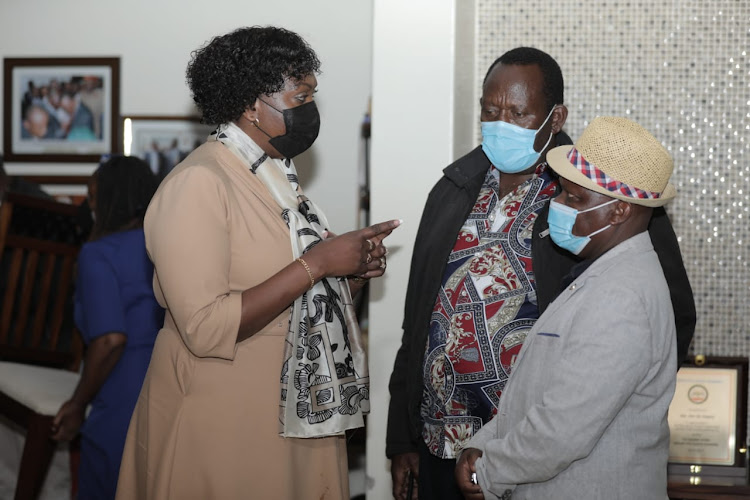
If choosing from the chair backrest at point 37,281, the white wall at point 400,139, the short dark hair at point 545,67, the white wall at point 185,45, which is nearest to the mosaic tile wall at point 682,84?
the white wall at point 400,139

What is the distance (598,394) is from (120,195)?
77.7 inches

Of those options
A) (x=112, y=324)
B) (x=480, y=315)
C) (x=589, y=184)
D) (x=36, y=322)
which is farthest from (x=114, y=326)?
(x=589, y=184)

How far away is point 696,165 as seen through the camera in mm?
2811

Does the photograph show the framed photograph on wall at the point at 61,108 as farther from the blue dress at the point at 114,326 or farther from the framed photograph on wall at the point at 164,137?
the blue dress at the point at 114,326

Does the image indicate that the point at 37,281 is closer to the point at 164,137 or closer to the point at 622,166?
the point at 164,137

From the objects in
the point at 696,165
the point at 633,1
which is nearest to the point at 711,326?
the point at 696,165

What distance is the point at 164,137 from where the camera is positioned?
18.0 ft

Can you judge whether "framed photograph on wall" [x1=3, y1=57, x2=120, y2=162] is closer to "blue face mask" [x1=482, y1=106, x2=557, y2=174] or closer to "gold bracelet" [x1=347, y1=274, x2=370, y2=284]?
"gold bracelet" [x1=347, y1=274, x2=370, y2=284]

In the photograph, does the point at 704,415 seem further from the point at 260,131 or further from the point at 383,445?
the point at 260,131

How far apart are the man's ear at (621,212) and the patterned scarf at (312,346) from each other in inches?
25.8

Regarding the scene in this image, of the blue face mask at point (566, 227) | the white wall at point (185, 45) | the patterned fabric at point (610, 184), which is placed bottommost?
the blue face mask at point (566, 227)

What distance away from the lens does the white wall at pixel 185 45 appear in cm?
534

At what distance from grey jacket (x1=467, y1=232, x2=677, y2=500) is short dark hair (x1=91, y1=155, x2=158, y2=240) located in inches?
68.7

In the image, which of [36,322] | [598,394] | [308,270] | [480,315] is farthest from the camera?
[36,322]
